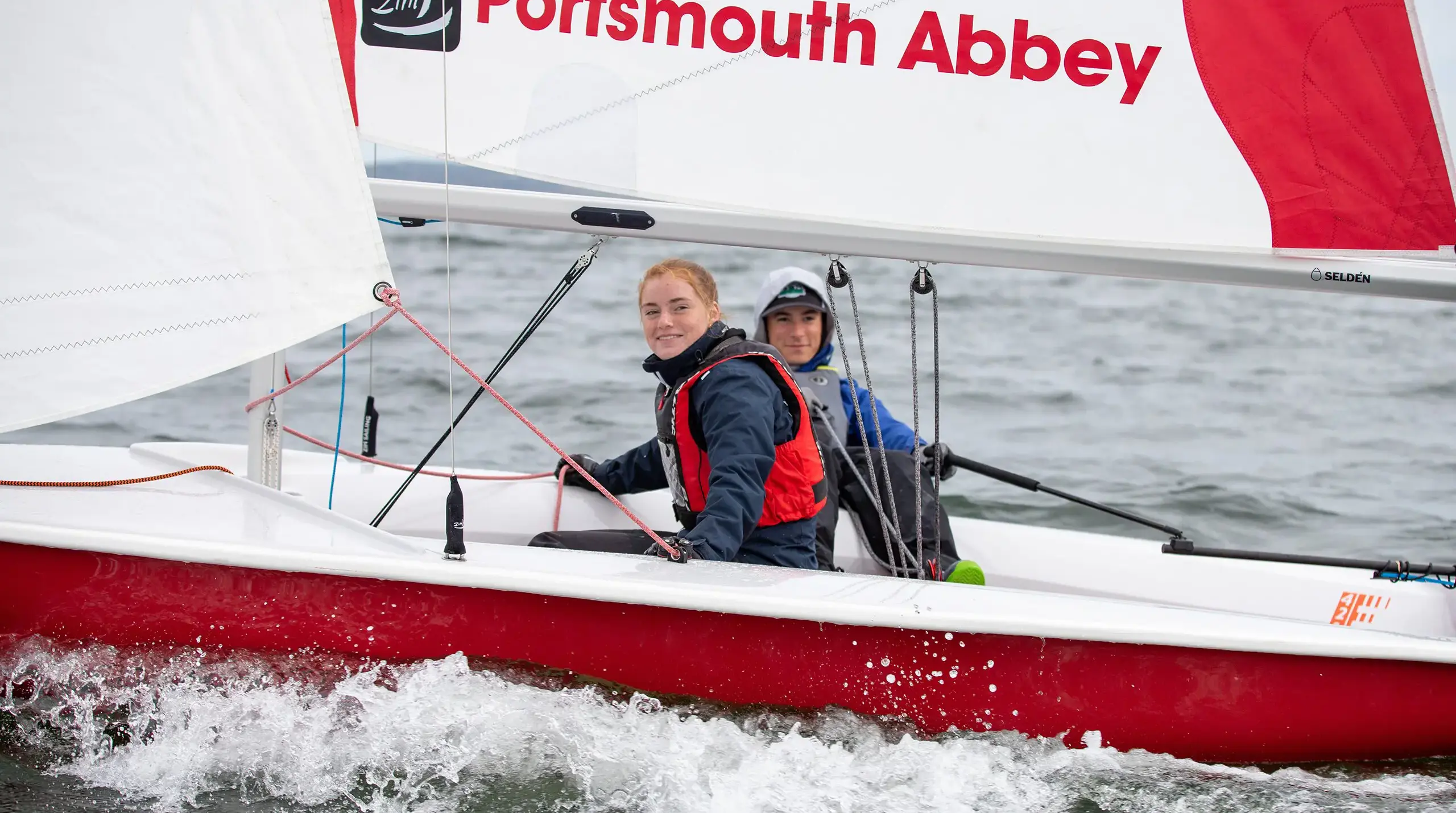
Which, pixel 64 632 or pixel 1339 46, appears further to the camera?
pixel 1339 46

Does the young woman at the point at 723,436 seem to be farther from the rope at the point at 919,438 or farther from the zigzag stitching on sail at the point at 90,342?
the zigzag stitching on sail at the point at 90,342

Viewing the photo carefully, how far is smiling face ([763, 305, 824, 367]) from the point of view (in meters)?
3.40

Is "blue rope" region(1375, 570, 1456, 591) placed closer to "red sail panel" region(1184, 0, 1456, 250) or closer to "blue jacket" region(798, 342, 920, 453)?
"red sail panel" region(1184, 0, 1456, 250)

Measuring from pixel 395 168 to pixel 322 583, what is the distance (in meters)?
Result: 0.99

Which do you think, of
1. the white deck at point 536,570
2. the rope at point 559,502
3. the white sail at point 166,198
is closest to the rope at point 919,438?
the white deck at point 536,570

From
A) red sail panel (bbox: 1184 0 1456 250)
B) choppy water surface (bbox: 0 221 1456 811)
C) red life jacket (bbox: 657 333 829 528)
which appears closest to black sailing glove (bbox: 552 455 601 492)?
red life jacket (bbox: 657 333 829 528)

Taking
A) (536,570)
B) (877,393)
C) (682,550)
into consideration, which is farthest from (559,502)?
(877,393)

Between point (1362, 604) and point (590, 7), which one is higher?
point (590, 7)

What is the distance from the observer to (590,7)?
2.54 m

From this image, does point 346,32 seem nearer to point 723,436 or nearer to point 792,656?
point 723,436

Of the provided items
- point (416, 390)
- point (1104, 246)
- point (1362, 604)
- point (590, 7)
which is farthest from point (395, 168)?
point (416, 390)

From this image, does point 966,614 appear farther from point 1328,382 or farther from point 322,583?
point 1328,382

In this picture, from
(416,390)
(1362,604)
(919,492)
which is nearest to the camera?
(919,492)

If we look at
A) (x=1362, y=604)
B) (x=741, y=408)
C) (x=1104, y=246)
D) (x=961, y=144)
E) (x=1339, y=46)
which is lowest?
(x=1362, y=604)
